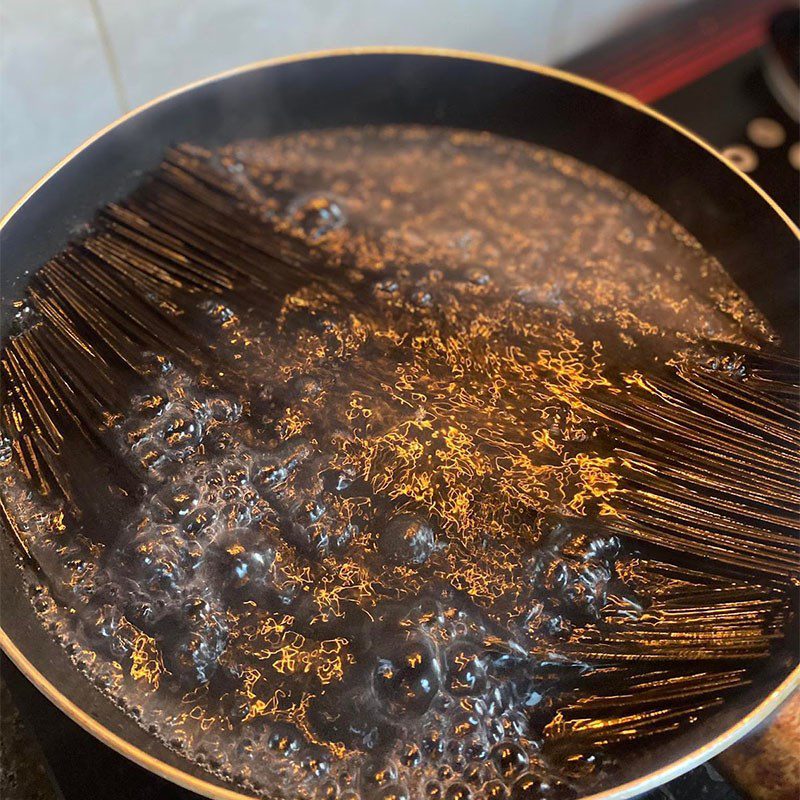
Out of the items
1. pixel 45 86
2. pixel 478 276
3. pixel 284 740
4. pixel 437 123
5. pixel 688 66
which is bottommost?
pixel 284 740

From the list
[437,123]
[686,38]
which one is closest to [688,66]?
[686,38]

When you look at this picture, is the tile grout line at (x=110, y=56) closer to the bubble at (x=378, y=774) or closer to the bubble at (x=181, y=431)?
the bubble at (x=181, y=431)

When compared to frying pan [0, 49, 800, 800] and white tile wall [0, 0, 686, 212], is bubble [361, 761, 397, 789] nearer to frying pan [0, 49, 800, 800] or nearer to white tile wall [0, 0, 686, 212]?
frying pan [0, 49, 800, 800]

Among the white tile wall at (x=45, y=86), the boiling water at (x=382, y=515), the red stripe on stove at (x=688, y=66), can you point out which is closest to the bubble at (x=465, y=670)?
the boiling water at (x=382, y=515)

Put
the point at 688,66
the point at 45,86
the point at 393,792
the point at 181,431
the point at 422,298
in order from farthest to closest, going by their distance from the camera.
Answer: the point at 688,66
the point at 45,86
the point at 422,298
the point at 181,431
the point at 393,792

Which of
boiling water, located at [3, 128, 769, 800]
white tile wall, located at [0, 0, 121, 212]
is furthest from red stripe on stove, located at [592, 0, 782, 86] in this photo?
Result: white tile wall, located at [0, 0, 121, 212]

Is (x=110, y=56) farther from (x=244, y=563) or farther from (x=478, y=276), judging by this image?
(x=244, y=563)

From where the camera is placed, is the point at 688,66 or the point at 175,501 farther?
the point at 688,66

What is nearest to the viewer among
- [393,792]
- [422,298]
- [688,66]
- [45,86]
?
[393,792]
